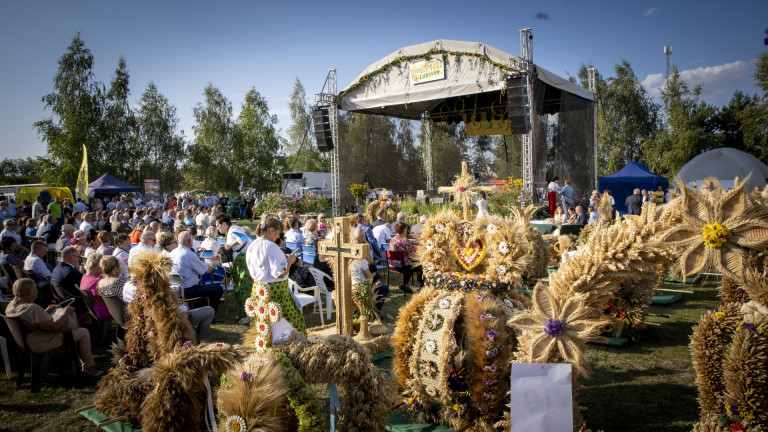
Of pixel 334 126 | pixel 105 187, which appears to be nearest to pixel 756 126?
pixel 334 126

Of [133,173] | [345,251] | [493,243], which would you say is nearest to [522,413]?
[493,243]

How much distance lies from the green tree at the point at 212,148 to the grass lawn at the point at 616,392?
27.1 metres

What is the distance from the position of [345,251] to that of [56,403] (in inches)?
118

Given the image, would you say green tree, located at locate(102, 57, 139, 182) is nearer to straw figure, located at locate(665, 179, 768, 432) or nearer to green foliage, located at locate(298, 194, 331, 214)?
green foliage, located at locate(298, 194, 331, 214)

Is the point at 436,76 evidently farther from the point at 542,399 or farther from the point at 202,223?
the point at 542,399

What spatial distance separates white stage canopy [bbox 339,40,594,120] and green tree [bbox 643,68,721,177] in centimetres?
1051

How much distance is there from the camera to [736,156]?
790 inches

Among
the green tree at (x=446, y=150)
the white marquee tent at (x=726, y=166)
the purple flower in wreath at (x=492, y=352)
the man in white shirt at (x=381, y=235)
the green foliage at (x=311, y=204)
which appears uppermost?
the green tree at (x=446, y=150)

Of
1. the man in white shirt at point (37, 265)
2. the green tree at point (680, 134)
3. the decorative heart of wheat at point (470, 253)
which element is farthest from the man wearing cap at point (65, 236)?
the green tree at point (680, 134)

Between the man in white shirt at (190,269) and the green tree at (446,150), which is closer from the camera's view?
the man in white shirt at (190,269)

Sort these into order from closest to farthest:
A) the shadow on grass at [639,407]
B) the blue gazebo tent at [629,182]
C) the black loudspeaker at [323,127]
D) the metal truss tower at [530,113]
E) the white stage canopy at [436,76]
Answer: the shadow on grass at [639,407], the metal truss tower at [530,113], the white stage canopy at [436,76], the blue gazebo tent at [629,182], the black loudspeaker at [323,127]

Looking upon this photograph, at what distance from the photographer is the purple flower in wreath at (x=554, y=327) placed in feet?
7.44

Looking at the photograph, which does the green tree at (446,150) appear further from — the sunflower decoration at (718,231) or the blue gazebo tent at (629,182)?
the sunflower decoration at (718,231)

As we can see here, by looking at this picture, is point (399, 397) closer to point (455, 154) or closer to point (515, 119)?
point (515, 119)
